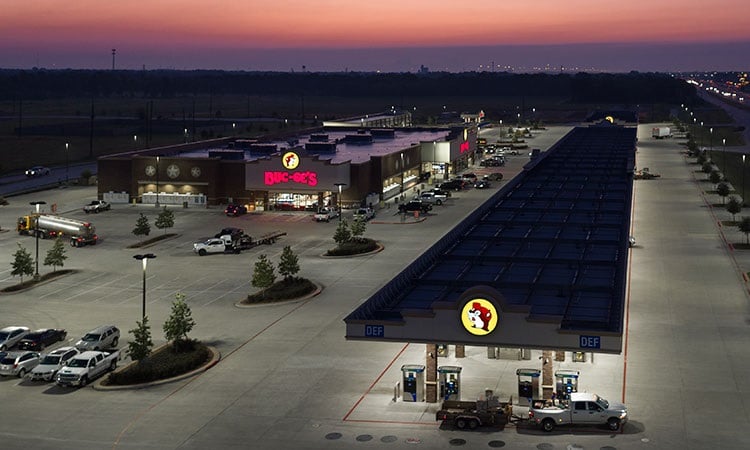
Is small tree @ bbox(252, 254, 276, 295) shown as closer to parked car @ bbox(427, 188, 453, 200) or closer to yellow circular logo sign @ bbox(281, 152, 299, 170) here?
yellow circular logo sign @ bbox(281, 152, 299, 170)

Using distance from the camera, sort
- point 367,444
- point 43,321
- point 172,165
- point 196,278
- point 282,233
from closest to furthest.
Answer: point 367,444
point 43,321
point 196,278
point 282,233
point 172,165

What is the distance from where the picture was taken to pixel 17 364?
5481cm

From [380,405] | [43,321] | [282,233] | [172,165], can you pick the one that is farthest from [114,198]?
[380,405]

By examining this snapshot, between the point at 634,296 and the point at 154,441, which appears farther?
the point at 634,296

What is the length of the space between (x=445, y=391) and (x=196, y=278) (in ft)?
122

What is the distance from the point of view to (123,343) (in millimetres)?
61531

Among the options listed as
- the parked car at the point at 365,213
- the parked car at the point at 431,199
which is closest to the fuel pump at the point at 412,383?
the parked car at the point at 365,213

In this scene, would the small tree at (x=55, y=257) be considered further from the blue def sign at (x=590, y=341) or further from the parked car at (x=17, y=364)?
the blue def sign at (x=590, y=341)

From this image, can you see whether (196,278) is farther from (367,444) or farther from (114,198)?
(114,198)

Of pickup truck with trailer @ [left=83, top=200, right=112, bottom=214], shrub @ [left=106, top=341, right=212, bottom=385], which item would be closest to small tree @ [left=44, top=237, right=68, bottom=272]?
shrub @ [left=106, top=341, right=212, bottom=385]

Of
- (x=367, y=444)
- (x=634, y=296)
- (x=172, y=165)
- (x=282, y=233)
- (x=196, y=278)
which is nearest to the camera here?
(x=367, y=444)

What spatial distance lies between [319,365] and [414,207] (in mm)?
66431

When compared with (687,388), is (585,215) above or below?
above

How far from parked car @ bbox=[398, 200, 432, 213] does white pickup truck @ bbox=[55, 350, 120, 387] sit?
67.4 meters
